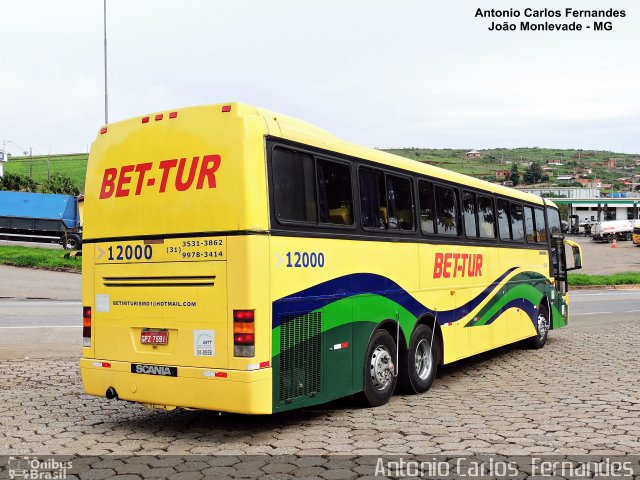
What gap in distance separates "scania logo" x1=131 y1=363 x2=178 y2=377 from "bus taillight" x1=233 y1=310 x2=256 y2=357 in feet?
2.46

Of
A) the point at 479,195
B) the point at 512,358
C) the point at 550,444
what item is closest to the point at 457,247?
the point at 479,195

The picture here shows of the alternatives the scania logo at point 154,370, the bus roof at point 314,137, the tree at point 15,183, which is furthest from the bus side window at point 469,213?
the tree at point 15,183

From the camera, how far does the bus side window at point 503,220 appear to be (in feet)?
40.8

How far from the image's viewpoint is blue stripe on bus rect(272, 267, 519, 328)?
6.95 meters

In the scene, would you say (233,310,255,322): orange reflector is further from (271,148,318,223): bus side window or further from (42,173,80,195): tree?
(42,173,80,195): tree

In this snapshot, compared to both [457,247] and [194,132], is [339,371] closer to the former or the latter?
[194,132]

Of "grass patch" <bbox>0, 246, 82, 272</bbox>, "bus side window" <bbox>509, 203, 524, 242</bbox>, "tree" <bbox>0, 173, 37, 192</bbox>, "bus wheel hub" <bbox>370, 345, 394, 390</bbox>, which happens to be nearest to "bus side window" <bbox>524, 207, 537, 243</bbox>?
"bus side window" <bbox>509, 203, 524, 242</bbox>

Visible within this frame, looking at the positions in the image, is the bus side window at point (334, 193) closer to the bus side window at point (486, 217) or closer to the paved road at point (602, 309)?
the bus side window at point (486, 217)

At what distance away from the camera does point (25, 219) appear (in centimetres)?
3966

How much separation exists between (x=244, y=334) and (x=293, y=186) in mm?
1585

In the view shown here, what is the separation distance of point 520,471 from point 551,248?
33.0 feet

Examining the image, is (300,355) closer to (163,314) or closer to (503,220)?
(163,314)

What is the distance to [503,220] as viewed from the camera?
12602 millimetres

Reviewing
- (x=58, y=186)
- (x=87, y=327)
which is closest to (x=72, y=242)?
(x=58, y=186)
